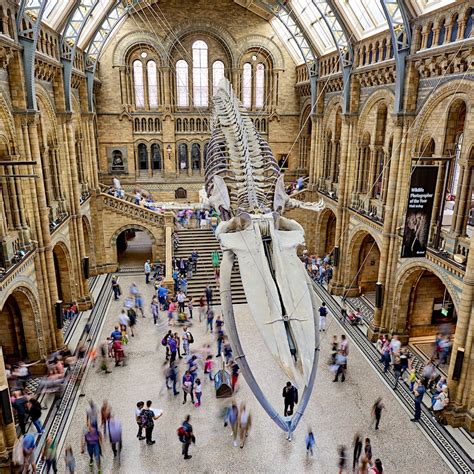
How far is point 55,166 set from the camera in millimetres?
16438

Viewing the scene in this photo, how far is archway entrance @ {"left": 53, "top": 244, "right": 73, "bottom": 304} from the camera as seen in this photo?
16.9m

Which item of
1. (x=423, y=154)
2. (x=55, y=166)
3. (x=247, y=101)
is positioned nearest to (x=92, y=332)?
(x=55, y=166)

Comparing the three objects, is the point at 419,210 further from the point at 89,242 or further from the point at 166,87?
the point at 166,87

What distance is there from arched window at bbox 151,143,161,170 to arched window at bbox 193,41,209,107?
136 inches

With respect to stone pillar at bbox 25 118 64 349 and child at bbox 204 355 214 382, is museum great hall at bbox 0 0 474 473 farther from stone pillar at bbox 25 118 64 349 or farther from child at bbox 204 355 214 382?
child at bbox 204 355 214 382

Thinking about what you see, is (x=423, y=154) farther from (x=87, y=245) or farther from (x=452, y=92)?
(x=87, y=245)

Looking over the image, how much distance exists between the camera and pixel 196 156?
1054 inches

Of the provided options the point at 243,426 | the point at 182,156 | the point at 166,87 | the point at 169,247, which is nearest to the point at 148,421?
the point at 243,426

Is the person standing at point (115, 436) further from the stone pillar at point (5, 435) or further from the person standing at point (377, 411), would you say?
the person standing at point (377, 411)

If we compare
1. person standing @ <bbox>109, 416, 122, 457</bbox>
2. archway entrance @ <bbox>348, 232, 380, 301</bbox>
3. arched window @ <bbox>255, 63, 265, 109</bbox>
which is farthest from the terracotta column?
arched window @ <bbox>255, 63, 265, 109</bbox>

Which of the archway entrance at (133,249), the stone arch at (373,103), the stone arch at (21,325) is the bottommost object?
the archway entrance at (133,249)

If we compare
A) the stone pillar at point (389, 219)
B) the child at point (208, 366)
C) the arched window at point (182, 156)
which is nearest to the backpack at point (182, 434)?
the child at point (208, 366)

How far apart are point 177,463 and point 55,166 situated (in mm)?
11631

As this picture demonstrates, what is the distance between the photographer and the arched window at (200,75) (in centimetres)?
2478
